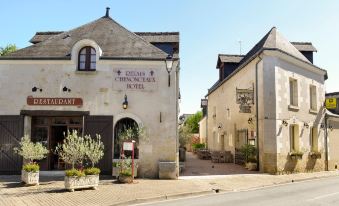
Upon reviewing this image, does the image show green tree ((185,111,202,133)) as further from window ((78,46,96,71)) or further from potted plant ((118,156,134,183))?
potted plant ((118,156,134,183))

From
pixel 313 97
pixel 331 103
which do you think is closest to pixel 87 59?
pixel 313 97

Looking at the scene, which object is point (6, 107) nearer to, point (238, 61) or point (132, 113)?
point (132, 113)

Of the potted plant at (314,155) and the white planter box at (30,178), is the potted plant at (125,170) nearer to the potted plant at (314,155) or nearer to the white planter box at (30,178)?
the white planter box at (30,178)

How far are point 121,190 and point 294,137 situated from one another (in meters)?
12.1

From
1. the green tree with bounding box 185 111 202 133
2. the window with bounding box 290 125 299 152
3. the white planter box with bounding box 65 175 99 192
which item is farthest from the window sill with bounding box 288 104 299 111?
the green tree with bounding box 185 111 202 133

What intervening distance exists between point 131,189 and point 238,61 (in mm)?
16827

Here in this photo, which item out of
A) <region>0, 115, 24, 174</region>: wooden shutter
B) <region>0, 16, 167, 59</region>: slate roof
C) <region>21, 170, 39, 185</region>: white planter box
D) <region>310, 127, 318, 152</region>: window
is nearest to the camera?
<region>21, 170, 39, 185</region>: white planter box

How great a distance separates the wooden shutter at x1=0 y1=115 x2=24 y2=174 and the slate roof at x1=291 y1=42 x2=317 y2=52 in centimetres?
1802

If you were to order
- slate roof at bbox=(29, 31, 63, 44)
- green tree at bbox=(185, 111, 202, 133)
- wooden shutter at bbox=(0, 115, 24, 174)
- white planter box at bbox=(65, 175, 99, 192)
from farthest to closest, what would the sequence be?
green tree at bbox=(185, 111, 202, 133), slate roof at bbox=(29, 31, 63, 44), wooden shutter at bbox=(0, 115, 24, 174), white planter box at bbox=(65, 175, 99, 192)

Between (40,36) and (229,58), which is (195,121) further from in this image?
(40,36)

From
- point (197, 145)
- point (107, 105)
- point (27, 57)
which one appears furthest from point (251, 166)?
point (197, 145)

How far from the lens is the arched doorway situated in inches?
590

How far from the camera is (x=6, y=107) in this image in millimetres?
15117

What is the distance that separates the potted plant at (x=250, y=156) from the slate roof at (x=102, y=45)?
774 cm
